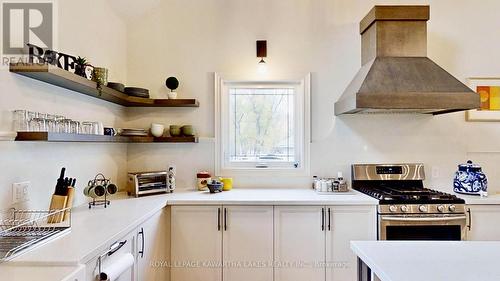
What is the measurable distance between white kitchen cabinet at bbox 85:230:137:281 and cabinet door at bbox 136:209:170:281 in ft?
0.32

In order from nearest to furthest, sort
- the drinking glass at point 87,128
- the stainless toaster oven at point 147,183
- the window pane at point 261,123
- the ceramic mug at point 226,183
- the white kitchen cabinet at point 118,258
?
1. the white kitchen cabinet at point 118,258
2. the drinking glass at point 87,128
3. the stainless toaster oven at point 147,183
4. the ceramic mug at point 226,183
5. the window pane at point 261,123

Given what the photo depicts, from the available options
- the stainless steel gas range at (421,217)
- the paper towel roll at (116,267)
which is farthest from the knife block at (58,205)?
the stainless steel gas range at (421,217)

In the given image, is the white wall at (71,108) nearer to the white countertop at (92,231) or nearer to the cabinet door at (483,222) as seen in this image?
the white countertop at (92,231)

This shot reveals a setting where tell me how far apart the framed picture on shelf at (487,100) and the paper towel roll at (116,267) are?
126 inches

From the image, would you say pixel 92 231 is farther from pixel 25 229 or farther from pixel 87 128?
pixel 87 128

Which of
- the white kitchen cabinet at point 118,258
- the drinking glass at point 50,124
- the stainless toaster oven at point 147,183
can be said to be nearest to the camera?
the white kitchen cabinet at point 118,258

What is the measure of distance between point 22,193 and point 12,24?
0.92m

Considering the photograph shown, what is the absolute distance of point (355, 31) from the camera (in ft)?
10.3

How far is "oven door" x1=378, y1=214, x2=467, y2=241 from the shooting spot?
2.47 meters

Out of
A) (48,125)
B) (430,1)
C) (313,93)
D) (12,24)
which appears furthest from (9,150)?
(430,1)

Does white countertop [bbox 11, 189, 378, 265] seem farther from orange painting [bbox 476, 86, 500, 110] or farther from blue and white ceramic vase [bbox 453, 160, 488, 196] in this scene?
orange painting [bbox 476, 86, 500, 110]

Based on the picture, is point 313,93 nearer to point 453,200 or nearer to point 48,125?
point 453,200

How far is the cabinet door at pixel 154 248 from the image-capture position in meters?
2.01

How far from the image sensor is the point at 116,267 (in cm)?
155
